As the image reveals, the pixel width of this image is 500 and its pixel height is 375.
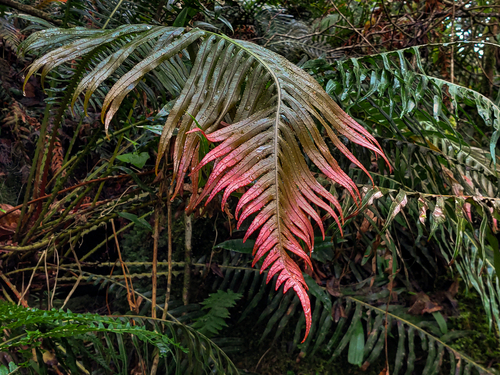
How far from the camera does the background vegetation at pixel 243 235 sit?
1.07m

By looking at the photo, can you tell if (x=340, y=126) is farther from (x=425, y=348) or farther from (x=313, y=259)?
(x=425, y=348)

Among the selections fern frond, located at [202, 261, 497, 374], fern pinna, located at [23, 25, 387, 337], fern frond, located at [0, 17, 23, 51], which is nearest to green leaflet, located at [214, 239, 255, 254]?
fern frond, located at [202, 261, 497, 374]

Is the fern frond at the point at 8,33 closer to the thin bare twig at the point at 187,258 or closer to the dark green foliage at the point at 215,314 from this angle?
the thin bare twig at the point at 187,258

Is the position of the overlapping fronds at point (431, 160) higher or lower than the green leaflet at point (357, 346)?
Answer: higher

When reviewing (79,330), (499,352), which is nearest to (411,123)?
(499,352)

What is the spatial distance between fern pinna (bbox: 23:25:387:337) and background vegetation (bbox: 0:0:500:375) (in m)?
0.02

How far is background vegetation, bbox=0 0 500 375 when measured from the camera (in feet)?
3.51

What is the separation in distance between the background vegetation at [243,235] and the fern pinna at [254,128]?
0.02 meters

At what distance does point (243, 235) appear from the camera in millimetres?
1628

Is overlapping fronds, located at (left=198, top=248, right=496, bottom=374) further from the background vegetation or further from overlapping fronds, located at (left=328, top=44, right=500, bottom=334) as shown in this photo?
overlapping fronds, located at (left=328, top=44, right=500, bottom=334)

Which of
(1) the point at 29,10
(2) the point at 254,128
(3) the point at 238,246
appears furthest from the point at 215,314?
(1) the point at 29,10

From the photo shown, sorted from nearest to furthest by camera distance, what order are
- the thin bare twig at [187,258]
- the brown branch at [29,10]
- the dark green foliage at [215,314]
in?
1. the brown branch at [29,10]
2. the dark green foliage at [215,314]
3. the thin bare twig at [187,258]

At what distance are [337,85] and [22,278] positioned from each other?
1545 mm

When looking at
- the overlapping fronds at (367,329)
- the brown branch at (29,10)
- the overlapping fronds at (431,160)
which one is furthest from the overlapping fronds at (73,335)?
the brown branch at (29,10)
